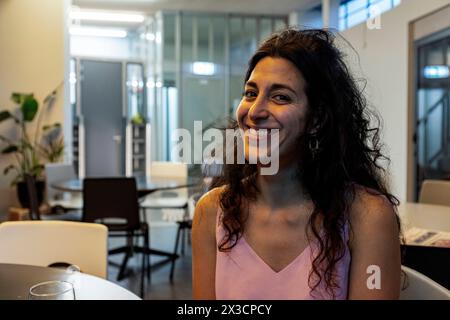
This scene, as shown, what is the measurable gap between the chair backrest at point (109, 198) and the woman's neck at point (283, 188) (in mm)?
2128

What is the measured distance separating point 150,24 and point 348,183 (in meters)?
6.39

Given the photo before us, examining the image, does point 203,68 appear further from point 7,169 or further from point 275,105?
point 275,105

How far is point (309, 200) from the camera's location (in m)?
0.80

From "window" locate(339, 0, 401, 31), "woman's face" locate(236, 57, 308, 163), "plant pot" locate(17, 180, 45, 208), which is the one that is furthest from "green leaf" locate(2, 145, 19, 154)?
"woman's face" locate(236, 57, 308, 163)

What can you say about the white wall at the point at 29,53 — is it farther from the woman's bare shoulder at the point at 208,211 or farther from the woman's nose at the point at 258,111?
the woman's nose at the point at 258,111

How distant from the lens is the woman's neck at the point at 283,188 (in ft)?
2.57

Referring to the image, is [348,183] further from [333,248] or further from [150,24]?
[150,24]

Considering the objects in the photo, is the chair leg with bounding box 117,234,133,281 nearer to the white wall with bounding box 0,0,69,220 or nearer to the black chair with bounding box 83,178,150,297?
the black chair with bounding box 83,178,150,297

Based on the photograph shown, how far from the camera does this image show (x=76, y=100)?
7.28m

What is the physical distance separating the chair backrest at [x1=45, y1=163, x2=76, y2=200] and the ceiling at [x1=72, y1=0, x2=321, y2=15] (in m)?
2.89

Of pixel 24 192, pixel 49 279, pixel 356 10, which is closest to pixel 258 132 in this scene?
pixel 49 279

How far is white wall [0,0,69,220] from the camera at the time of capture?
4949 mm

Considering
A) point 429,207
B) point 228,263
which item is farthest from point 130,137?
point 228,263

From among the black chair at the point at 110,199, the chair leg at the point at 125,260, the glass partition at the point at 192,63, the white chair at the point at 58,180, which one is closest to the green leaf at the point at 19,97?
the white chair at the point at 58,180
